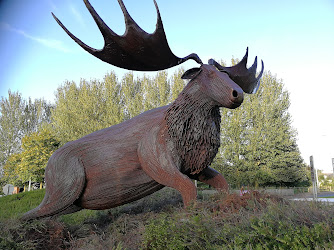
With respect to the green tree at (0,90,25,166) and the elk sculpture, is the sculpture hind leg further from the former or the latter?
the green tree at (0,90,25,166)

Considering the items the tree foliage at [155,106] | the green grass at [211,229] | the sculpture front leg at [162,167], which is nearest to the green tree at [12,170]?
the tree foliage at [155,106]

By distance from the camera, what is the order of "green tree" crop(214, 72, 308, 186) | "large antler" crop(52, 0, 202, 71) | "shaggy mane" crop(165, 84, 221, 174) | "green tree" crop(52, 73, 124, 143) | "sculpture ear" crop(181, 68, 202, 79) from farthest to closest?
1. "green tree" crop(52, 73, 124, 143)
2. "green tree" crop(214, 72, 308, 186)
3. "sculpture ear" crop(181, 68, 202, 79)
4. "shaggy mane" crop(165, 84, 221, 174)
5. "large antler" crop(52, 0, 202, 71)

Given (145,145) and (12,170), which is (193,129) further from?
(12,170)

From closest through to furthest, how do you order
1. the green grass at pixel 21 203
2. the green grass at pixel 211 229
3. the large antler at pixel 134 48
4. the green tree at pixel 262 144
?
the green grass at pixel 211 229 → the large antler at pixel 134 48 → the green grass at pixel 21 203 → the green tree at pixel 262 144

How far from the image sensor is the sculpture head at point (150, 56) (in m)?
3.43

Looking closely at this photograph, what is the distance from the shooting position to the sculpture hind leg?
3936 millimetres

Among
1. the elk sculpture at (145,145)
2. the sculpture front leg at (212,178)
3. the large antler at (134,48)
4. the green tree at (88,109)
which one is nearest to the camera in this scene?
the large antler at (134,48)

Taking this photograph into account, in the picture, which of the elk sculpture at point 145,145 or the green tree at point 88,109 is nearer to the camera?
the elk sculpture at point 145,145

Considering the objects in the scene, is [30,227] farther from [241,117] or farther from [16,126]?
[16,126]

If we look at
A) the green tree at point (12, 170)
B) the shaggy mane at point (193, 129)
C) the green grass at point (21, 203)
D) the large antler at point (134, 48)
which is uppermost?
the large antler at point (134, 48)

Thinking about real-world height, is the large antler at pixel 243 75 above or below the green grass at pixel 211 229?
above

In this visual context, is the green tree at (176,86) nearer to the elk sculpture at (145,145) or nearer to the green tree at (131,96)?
the green tree at (131,96)

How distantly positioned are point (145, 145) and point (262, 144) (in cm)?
1679

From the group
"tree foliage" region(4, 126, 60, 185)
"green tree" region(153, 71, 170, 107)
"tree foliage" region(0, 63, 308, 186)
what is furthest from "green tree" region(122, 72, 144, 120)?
"tree foliage" region(4, 126, 60, 185)
